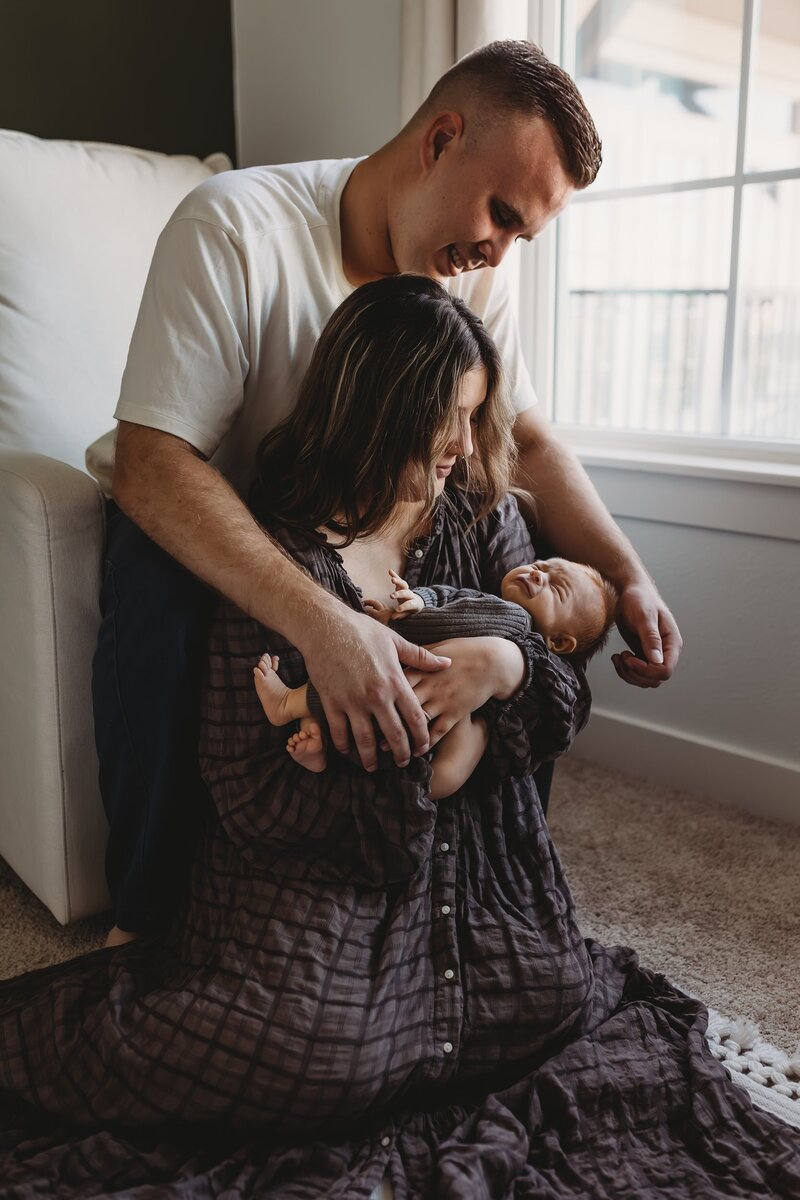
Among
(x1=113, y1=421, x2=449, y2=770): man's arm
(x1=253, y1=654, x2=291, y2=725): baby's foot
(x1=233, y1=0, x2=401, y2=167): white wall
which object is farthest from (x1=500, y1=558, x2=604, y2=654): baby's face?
(x1=233, y1=0, x2=401, y2=167): white wall

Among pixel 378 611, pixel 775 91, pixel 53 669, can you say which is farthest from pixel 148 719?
pixel 775 91

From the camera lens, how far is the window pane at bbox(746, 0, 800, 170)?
1.80 meters

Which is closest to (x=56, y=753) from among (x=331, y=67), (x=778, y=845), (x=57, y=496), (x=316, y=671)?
(x=57, y=496)

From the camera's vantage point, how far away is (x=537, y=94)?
52.5 inches

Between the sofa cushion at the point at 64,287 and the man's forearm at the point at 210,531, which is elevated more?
the sofa cushion at the point at 64,287

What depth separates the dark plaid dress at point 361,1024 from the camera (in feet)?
3.56

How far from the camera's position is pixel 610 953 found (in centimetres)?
142

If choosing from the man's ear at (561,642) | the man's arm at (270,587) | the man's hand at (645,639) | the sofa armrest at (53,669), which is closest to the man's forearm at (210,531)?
the man's arm at (270,587)

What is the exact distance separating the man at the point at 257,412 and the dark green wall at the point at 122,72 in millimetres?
910

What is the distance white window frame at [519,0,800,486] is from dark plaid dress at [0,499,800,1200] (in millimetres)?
805

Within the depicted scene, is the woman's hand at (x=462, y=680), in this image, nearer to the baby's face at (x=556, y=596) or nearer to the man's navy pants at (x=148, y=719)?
the baby's face at (x=556, y=596)

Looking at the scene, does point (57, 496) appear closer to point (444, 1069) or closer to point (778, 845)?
point (444, 1069)

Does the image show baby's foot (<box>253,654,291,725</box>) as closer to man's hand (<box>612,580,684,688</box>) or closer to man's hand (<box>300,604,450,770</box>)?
man's hand (<box>300,604,450,770</box>)

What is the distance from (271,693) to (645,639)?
0.57 meters
